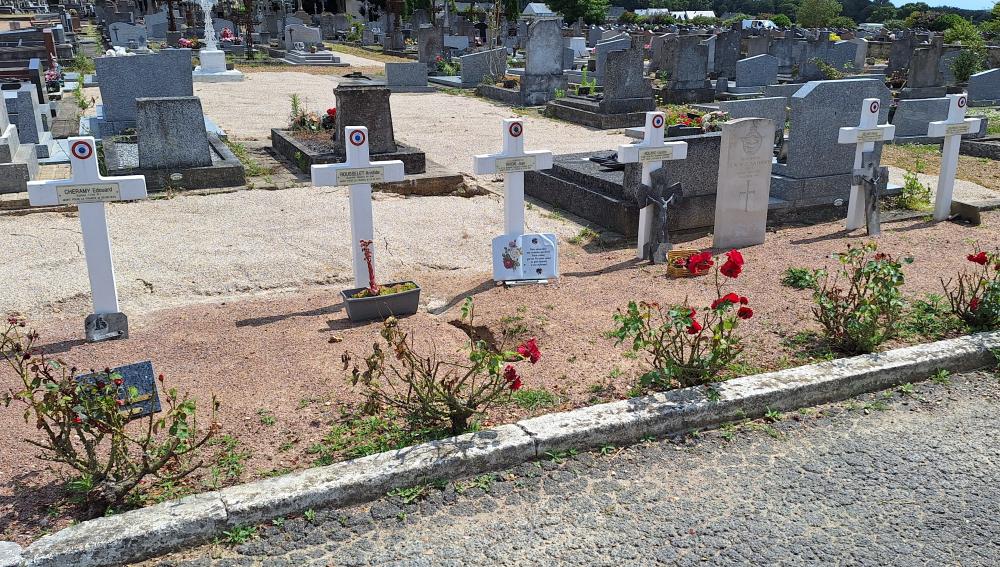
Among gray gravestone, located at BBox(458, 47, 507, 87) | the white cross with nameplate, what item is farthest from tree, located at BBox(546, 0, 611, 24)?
the white cross with nameplate

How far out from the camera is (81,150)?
5031mm

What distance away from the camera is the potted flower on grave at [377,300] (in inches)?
208

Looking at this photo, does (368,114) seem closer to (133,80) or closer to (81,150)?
(133,80)

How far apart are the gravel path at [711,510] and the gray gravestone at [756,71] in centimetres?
1726

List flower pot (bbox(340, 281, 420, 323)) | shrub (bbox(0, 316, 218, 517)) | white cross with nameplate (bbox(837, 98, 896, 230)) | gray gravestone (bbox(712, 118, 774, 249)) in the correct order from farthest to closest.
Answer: white cross with nameplate (bbox(837, 98, 896, 230)) → gray gravestone (bbox(712, 118, 774, 249)) → flower pot (bbox(340, 281, 420, 323)) → shrub (bbox(0, 316, 218, 517))

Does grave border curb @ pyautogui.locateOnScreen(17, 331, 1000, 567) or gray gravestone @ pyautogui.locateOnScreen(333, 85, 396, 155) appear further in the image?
gray gravestone @ pyautogui.locateOnScreen(333, 85, 396, 155)

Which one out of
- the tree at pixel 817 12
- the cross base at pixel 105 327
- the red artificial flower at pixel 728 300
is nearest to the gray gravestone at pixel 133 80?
the cross base at pixel 105 327

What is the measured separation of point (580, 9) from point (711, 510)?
48.5 metres

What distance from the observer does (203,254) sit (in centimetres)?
714

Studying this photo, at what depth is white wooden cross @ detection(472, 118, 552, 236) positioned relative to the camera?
6.11 metres

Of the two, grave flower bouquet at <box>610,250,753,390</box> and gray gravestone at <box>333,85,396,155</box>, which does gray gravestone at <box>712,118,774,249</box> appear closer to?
grave flower bouquet at <box>610,250,753,390</box>

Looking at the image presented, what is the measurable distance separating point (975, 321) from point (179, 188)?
799 cm

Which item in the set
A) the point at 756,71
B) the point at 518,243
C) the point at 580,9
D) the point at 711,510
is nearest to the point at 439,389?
the point at 711,510

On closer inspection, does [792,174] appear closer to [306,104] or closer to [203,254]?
[203,254]
